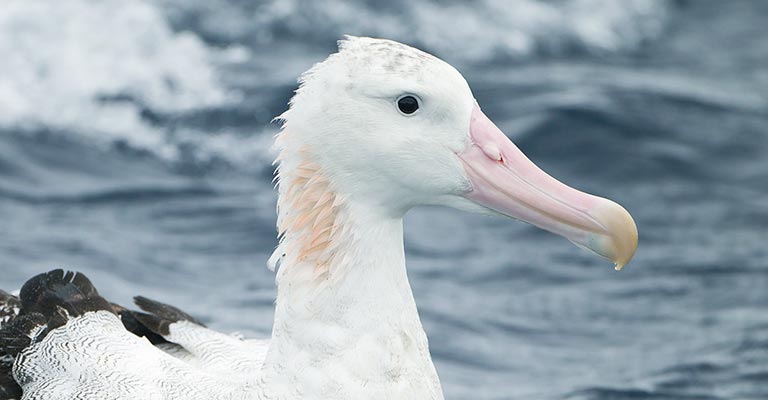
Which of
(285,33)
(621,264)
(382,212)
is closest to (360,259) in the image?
(382,212)

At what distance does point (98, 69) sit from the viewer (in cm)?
1184

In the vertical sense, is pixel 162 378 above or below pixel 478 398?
below

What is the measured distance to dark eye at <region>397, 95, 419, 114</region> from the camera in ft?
14.9

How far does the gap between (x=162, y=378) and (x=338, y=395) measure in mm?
833

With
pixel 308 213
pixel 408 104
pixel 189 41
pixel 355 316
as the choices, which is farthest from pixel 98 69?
pixel 408 104

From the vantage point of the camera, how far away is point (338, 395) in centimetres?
477

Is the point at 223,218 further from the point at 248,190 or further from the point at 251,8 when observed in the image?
the point at 251,8

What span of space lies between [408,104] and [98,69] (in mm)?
7749

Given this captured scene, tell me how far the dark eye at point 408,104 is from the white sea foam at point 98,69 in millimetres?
6420

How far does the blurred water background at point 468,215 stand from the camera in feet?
29.0

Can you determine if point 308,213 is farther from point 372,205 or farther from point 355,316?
point 355,316

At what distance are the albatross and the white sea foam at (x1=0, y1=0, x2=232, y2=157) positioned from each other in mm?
6128

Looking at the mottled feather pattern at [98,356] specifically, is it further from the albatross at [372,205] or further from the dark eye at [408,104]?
the dark eye at [408,104]

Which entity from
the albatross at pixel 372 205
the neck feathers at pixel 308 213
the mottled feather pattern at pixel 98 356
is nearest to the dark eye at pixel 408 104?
the albatross at pixel 372 205
